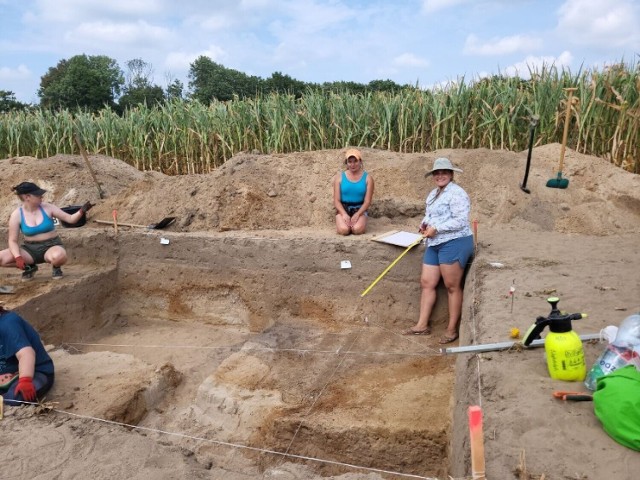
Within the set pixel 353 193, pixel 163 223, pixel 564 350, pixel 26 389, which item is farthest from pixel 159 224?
pixel 564 350

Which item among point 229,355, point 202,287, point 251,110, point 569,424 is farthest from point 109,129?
point 569,424

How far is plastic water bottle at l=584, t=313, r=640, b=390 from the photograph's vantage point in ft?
8.69

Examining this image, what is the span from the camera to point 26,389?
367cm

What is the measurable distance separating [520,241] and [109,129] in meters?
9.65

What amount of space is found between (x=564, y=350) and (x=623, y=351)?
28 cm

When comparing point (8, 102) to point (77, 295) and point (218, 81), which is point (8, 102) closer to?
point (218, 81)

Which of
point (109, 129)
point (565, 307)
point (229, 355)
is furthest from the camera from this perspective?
point (109, 129)

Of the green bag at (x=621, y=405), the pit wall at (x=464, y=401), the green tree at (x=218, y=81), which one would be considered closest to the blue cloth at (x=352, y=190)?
the pit wall at (x=464, y=401)

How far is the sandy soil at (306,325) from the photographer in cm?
302

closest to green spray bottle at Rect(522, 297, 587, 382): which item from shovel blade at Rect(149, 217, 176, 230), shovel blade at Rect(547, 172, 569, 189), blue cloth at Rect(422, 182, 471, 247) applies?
blue cloth at Rect(422, 182, 471, 247)

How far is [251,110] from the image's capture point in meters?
10.9

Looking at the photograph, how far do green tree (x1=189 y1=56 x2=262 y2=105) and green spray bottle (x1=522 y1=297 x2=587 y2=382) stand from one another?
2275 centimetres

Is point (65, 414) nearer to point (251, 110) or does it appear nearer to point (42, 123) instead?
point (251, 110)

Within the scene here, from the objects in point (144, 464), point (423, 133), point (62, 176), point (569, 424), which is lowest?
point (144, 464)
